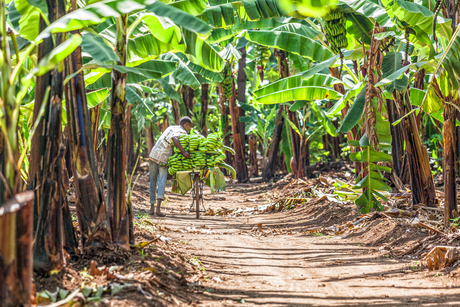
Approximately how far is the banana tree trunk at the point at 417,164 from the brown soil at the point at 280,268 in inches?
28.3

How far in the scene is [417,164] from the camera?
19.7ft

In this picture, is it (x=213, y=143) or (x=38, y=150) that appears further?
(x=213, y=143)

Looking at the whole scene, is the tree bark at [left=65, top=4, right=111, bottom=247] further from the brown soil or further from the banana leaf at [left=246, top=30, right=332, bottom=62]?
the banana leaf at [left=246, top=30, right=332, bottom=62]

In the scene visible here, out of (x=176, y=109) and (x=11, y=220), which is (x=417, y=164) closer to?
(x=11, y=220)

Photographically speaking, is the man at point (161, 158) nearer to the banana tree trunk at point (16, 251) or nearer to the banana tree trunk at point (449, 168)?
the banana tree trunk at point (449, 168)

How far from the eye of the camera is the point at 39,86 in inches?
112

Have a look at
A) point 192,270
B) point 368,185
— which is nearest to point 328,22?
point 368,185

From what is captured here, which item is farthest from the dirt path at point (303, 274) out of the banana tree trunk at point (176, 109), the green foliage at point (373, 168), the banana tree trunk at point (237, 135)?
the banana tree trunk at point (176, 109)

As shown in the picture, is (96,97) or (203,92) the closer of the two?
(96,97)

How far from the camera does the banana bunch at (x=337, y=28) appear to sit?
6.14m

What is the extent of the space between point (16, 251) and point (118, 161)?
1.36 meters

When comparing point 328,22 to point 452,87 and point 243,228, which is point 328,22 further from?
point 243,228

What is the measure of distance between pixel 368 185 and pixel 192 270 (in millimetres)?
3194

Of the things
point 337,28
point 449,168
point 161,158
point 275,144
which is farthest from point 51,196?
point 275,144
